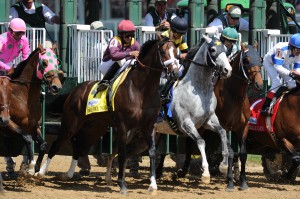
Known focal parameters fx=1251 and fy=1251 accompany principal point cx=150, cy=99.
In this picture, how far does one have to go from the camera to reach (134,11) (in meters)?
20.2

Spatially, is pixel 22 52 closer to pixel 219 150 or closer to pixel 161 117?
pixel 161 117

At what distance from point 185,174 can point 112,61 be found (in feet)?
6.61

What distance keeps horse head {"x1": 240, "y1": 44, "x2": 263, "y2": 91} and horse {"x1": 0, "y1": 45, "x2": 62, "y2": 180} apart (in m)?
2.69

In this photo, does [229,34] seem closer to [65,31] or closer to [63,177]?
[65,31]

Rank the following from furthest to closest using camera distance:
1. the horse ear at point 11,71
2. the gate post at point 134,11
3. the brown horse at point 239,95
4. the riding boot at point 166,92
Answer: the gate post at point 134,11, the riding boot at point 166,92, the brown horse at point 239,95, the horse ear at point 11,71

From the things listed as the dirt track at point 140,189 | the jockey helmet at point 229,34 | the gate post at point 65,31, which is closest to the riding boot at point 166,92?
the jockey helmet at point 229,34

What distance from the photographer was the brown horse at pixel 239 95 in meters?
17.9

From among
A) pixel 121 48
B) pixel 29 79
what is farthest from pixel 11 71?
pixel 121 48

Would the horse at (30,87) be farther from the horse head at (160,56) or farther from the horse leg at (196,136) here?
the horse leg at (196,136)

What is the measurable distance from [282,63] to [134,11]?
115 inches

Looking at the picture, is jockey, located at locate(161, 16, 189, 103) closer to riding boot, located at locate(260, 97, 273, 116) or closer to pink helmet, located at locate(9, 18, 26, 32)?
riding boot, located at locate(260, 97, 273, 116)

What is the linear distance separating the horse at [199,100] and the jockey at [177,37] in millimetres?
161

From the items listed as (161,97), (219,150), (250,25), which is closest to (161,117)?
(161,97)

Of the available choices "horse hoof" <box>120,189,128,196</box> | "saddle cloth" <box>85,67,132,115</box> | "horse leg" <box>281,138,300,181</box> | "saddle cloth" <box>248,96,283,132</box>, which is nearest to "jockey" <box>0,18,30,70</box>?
"saddle cloth" <box>85,67,132,115</box>
